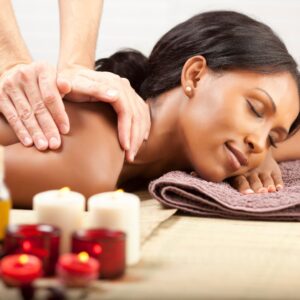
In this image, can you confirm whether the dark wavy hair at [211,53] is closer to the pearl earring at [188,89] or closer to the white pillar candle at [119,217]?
the pearl earring at [188,89]

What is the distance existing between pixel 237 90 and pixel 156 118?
0.27 meters

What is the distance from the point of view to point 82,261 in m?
0.85

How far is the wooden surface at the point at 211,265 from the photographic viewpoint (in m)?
0.89

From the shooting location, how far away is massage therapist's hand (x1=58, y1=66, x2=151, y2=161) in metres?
1.54

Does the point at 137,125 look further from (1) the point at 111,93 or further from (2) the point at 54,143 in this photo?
(2) the point at 54,143

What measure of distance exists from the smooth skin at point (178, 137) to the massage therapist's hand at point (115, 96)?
0.09 ft

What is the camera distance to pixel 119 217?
1.02m

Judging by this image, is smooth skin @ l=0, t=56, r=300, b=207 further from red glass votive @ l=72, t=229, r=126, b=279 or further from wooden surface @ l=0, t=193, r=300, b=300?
red glass votive @ l=72, t=229, r=126, b=279

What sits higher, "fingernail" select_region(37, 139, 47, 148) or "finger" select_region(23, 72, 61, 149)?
"finger" select_region(23, 72, 61, 149)

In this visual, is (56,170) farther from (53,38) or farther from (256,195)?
(53,38)

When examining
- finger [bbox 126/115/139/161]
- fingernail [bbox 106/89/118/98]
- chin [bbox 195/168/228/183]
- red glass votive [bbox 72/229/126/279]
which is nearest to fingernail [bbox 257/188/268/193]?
chin [bbox 195/168/228/183]

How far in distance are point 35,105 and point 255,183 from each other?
2.16 ft


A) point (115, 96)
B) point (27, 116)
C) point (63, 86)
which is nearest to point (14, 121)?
point (27, 116)

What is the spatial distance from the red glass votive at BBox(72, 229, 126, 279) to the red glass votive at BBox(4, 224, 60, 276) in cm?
3
